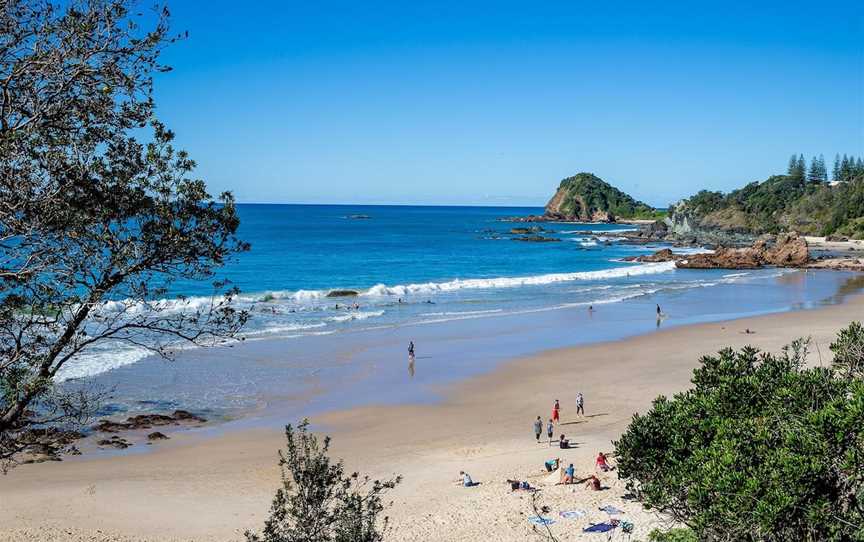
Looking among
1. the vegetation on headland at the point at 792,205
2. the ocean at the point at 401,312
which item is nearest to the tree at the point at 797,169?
the vegetation on headland at the point at 792,205

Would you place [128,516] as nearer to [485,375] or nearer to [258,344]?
[485,375]

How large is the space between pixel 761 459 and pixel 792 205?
128638mm

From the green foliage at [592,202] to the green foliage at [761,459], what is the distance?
18139 centimetres

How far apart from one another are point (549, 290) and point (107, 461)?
42.9 m

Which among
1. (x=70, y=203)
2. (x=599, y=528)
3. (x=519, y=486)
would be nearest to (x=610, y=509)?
(x=599, y=528)

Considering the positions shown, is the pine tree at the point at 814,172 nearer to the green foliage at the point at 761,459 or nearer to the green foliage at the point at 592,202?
the green foliage at the point at 592,202

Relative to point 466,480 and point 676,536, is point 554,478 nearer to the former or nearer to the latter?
point 466,480

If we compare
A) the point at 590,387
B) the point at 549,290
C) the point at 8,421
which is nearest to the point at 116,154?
the point at 8,421

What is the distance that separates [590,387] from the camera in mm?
26766

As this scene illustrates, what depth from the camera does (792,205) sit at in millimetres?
120938

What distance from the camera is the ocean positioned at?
88.5 ft

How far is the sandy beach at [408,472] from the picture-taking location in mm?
15062

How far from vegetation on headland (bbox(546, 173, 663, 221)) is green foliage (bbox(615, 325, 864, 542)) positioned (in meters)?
177

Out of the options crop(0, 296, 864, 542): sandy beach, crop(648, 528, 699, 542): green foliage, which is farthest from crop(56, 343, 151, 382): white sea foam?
crop(648, 528, 699, 542): green foliage
